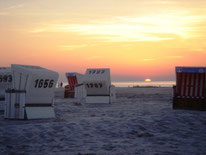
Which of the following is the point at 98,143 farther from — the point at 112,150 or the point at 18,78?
the point at 18,78

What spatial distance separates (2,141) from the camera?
914 cm

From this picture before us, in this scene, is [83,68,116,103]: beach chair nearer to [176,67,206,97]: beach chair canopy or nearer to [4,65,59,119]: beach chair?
[176,67,206,97]: beach chair canopy

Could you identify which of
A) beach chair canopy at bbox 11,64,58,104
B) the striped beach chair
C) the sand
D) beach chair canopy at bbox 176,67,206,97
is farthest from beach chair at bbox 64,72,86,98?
the sand

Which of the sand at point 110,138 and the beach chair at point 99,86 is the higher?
the beach chair at point 99,86

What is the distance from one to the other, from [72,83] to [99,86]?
33.1ft

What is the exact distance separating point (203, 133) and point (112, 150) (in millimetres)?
4005

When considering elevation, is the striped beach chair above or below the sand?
above

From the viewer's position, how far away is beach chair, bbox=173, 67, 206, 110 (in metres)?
18.6

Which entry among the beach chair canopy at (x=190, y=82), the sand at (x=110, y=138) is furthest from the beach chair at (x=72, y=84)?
the sand at (x=110, y=138)

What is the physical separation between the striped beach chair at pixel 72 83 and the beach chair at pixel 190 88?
1606 centimetres

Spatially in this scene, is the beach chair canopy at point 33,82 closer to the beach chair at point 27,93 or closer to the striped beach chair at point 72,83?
the beach chair at point 27,93

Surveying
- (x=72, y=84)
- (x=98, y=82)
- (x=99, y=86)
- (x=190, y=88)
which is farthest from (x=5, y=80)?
(x=72, y=84)

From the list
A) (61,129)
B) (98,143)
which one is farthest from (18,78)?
(98,143)

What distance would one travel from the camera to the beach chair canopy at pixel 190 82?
61.4 feet
